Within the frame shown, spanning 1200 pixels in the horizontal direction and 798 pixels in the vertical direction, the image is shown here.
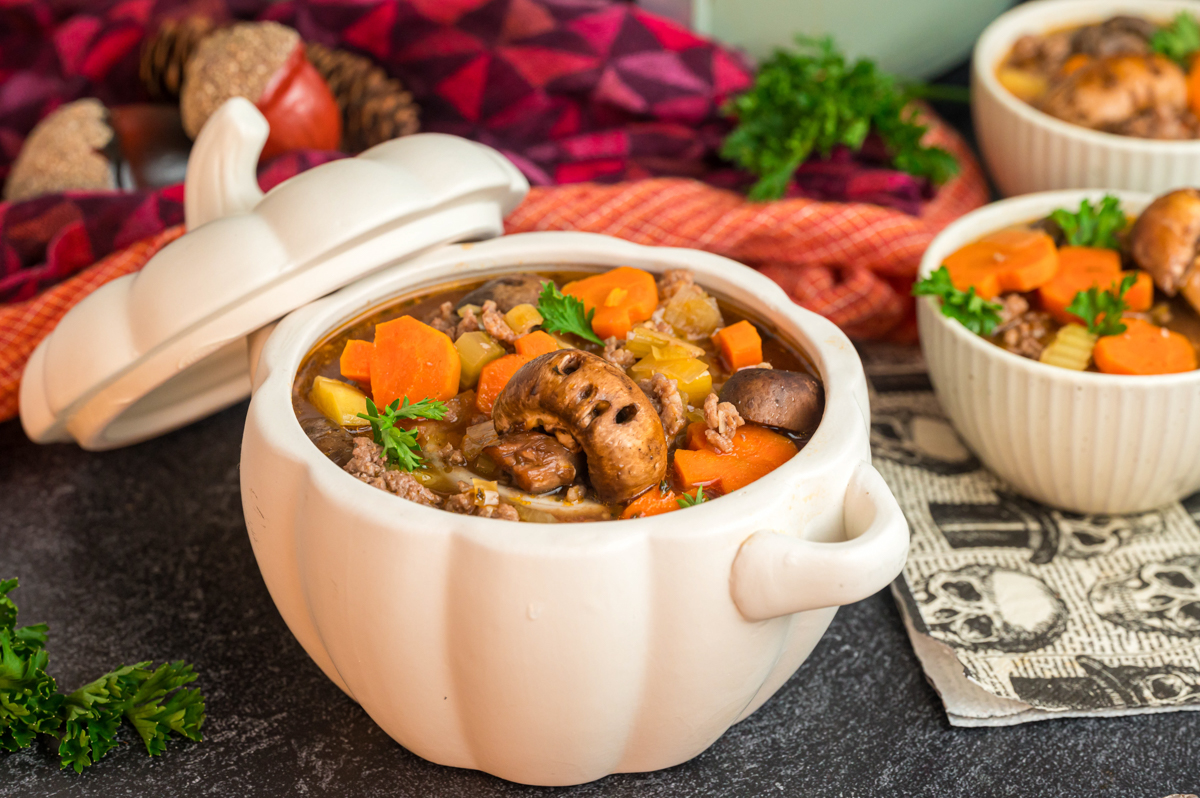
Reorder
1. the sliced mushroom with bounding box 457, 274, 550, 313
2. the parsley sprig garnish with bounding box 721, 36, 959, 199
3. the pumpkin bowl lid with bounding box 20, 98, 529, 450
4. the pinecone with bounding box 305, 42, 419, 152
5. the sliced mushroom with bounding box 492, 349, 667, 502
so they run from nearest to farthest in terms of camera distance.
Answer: the sliced mushroom with bounding box 492, 349, 667, 502, the pumpkin bowl lid with bounding box 20, 98, 529, 450, the sliced mushroom with bounding box 457, 274, 550, 313, the parsley sprig garnish with bounding box 721, 36, 959, 199, the pinecone with bounding box 305, 42, 419, 152

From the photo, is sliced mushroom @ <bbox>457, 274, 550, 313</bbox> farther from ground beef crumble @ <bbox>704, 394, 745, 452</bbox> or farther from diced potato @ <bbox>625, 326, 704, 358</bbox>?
ground beef crumble @ <bbox>704, 394, 745, 452</bbox>

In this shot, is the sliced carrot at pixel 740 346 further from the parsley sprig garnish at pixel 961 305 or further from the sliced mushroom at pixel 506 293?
the parsley sprig garnish at pixel 961 305

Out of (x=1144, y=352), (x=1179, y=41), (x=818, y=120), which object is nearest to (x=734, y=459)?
(x=1144, y=352)

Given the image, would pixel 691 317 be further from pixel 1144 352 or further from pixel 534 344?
pixel 1144 352

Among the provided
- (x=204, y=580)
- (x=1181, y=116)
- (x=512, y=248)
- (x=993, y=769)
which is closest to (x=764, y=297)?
(x=512, y=248)

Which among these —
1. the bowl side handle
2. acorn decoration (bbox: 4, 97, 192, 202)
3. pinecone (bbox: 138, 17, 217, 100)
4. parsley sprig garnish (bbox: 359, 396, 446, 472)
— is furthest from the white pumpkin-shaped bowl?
pinecone (bbox: 138, 17, 217, 100)
